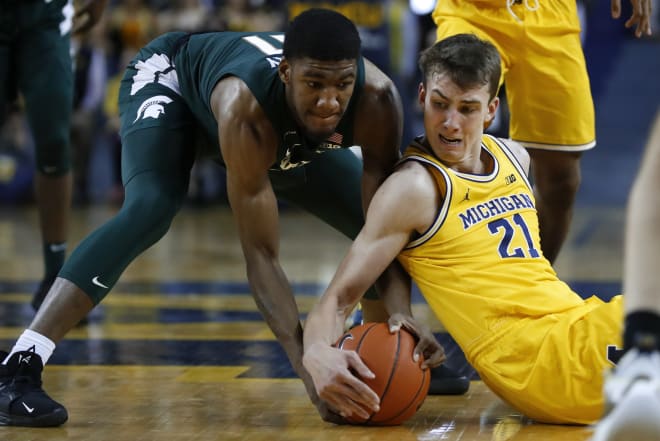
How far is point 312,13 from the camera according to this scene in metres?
3.57

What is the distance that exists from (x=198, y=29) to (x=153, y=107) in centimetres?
797

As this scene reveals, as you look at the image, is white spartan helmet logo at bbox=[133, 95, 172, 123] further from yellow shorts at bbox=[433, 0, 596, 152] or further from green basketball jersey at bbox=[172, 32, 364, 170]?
yellow shorts at bbox=[433, 0, 596, 152]

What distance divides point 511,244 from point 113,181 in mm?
9626

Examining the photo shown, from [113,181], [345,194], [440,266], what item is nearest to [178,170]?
[345,194]

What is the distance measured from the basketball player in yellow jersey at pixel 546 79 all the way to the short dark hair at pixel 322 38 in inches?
38.9

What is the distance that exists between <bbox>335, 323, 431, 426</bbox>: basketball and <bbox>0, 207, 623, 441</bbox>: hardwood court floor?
0.05 metres

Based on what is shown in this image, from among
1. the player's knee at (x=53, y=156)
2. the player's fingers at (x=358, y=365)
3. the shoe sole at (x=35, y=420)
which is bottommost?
the shoe sole at (x=35, y=420)

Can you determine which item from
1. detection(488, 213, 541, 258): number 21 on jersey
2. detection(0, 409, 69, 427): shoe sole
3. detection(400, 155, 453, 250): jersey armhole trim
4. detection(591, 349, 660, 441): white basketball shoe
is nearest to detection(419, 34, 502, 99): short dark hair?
detection(400, 155, 453, 250): jersey armhole trim

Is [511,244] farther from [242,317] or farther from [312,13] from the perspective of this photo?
[242,317]

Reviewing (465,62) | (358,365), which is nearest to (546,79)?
(465,62)

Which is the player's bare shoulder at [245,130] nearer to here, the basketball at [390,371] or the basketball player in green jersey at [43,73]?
the basketball at [390,371]

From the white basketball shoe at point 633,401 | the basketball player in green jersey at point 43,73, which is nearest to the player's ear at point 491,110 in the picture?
the white basketball shoe at point 633,401

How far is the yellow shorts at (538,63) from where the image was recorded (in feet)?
14.8

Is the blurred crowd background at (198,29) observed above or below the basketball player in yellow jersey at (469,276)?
below
